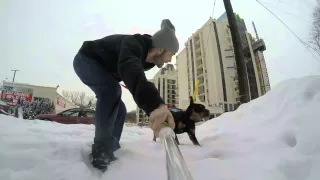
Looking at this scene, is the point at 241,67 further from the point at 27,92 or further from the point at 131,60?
the point at 27,92

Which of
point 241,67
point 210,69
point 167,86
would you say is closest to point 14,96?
point 210,69

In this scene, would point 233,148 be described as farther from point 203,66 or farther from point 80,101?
point 80,101

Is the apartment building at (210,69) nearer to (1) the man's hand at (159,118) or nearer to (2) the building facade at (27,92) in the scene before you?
(2) the building facade at (27,92)

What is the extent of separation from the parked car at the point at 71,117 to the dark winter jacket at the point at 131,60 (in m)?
7.30

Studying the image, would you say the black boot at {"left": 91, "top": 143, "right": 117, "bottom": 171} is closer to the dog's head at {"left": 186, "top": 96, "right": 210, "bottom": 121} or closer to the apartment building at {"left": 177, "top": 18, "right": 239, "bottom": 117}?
the dog's head at {"left": 186, "top": 96, "right": 210, "bottom": 121}

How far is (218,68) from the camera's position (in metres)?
36.2

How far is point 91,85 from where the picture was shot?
169 centimetres

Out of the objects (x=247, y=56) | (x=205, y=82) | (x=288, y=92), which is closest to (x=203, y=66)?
(x=205, y=82)

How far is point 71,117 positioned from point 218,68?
32.0 metres

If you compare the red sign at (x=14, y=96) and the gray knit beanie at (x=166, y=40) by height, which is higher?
the red sign at (x=14, y=96)

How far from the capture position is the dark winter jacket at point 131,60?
35.3 inches

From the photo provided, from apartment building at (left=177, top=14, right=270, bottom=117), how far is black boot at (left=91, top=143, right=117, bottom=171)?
99.5 ft

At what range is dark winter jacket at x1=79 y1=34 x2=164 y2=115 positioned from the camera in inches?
35.3

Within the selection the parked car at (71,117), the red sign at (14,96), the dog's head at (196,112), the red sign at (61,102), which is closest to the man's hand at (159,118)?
the dog's head at (196,112)
